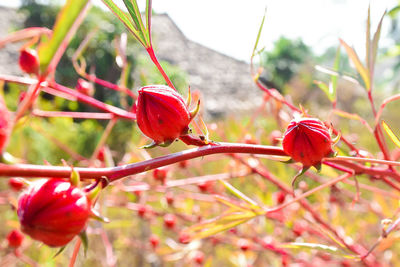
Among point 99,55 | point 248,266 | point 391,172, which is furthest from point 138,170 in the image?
point 99,55

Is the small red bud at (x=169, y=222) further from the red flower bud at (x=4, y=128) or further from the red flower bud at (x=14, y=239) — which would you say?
the red flower bud at (x=4, y=128)

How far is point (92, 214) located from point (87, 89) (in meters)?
0.31

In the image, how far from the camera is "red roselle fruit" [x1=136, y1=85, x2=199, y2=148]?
151mm

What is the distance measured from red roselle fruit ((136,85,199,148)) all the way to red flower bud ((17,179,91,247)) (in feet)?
0.13

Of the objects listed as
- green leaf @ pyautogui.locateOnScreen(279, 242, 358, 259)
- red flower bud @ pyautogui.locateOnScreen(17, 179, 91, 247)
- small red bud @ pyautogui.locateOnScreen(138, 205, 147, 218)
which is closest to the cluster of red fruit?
red flower bud @ pyautogui.locateOnScreen(17, 179, 91, 247)

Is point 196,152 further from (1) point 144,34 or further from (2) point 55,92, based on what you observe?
(2) point 55,92

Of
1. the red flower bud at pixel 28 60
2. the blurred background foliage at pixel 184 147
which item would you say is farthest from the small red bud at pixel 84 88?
the red flower bud at pixel 28 60

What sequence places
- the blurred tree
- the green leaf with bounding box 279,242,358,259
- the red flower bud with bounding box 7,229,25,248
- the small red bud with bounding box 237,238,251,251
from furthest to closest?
1. the blurred tree
2. the small red bud with bounding box 237,238,251,251
3. the red flower bud with bounding box 7,229,25,248
4. the green leaf with bounding box 279,242,358,259

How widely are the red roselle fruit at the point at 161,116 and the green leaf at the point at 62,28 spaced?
0.06m

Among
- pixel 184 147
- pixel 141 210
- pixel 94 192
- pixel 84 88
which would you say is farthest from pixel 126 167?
pixel 184 147

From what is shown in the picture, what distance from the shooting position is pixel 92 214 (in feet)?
0.44

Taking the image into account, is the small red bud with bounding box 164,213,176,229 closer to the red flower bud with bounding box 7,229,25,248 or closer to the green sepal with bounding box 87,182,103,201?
the red flower bud with bounding box 7,229,25,248

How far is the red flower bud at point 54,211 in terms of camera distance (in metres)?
0.12

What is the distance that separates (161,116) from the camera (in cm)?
15
